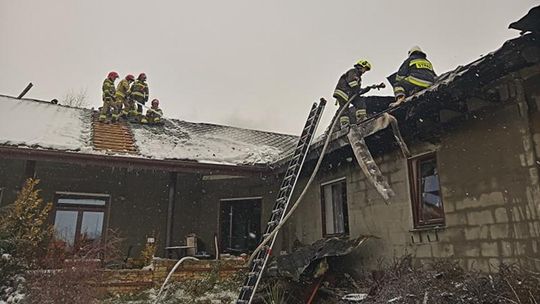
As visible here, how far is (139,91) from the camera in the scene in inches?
482

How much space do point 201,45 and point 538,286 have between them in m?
7.25

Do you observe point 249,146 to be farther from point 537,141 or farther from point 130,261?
point 537,141

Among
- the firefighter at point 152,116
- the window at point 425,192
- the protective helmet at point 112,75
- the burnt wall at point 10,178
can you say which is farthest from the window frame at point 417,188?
the protective helmet at point 112,75

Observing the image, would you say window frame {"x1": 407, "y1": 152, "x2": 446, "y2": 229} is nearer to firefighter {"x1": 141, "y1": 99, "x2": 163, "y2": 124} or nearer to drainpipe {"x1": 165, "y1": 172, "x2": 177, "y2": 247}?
drainpipe {"x1": 165, "y1": 172, "x2": 177, "y2": 247}

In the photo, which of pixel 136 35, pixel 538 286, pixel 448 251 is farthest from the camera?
pixel 136 35

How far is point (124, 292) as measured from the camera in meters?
7.33

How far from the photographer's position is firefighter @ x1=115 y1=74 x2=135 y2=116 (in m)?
11.9

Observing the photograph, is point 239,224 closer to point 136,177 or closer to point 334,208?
point 136,177

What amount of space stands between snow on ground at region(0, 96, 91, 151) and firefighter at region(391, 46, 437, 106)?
20.3 ft

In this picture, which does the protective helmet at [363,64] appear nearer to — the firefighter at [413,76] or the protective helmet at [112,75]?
the firefighter at [413,76]

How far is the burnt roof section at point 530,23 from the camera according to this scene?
370 centimetres

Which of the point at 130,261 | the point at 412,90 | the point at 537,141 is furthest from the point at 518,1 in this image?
the point at 130,261

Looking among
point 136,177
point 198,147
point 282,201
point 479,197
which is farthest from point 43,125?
point 479,197

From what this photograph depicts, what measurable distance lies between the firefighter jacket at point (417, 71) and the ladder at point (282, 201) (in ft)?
6.01
